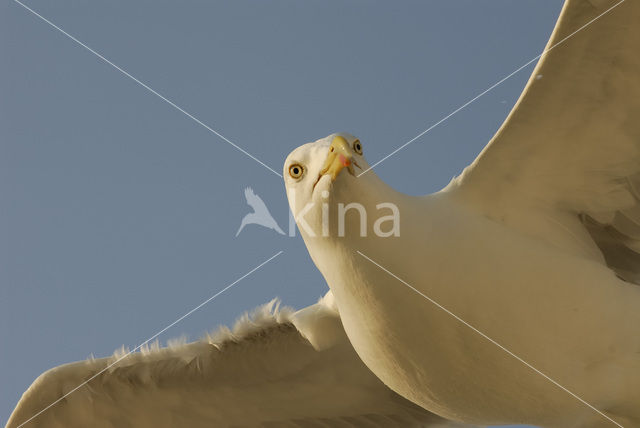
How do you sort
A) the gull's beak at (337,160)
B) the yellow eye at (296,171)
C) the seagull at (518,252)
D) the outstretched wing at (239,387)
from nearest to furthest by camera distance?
the gull's beak at (337,160) < the yellow eye at (296,171) < the seagull at (518,252) < the outstretched wing at (239,387)

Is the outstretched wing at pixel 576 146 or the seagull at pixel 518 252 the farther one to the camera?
the outstretched wing at pixel 576 146

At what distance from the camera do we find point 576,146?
7543 mm

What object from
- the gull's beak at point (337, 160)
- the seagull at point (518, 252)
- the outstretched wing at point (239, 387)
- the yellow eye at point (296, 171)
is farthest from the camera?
the outstretched wing at point (239, 387)

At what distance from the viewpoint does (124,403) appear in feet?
29.6

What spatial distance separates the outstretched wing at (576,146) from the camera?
7074mm

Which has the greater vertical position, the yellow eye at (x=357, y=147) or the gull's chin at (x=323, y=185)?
the yellow eye at (x=357, y=147)

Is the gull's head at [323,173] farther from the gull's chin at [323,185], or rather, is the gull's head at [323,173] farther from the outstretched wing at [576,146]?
the outstretched wing at [576,146]

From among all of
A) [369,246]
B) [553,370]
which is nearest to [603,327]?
[553,370]

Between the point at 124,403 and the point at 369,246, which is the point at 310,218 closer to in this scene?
the point at 369,246

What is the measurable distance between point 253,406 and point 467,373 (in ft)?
9.06

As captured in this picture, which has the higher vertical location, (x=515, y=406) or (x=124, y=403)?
(x=124, y=403)

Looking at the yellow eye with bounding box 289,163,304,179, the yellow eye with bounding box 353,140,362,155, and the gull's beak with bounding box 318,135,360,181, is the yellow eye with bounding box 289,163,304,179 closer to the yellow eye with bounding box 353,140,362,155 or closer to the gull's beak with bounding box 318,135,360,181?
the gull's beak with bounding box 318,135,360,181

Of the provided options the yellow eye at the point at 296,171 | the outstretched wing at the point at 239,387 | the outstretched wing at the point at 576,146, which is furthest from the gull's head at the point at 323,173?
the outstretched wing at the point at 239,387

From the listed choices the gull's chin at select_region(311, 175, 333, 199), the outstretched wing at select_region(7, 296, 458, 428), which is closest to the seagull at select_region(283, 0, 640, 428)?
the gull's chin at select_region(311, 175, 333, 199)
